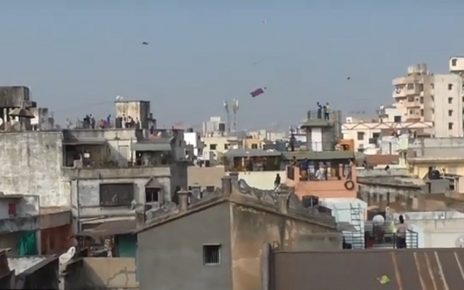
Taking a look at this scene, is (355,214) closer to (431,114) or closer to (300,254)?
(300,254)

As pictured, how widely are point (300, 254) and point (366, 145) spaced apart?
5750 centimetres

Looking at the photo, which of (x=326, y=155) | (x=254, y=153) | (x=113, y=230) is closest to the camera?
(x=113, y=230)

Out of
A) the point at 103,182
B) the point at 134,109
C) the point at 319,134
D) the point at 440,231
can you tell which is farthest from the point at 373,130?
the point at 440,231

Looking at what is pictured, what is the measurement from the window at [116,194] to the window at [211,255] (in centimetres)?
1702

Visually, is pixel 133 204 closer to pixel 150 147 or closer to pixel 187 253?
pixel 150 147

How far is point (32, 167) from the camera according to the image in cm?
4147

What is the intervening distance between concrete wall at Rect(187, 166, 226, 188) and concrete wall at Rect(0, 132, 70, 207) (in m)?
9.19

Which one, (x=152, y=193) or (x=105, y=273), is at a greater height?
(x=152, y=193)

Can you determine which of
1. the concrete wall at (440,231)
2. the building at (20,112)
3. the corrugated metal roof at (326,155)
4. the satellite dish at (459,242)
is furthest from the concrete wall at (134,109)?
the satellite dish at (459,242)

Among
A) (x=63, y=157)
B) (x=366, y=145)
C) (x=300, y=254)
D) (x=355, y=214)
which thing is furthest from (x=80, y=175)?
(x=366, y=145)

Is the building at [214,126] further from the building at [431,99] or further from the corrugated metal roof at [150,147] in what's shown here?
the corrugated metal roof at [150,147]

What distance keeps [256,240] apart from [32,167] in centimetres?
1964

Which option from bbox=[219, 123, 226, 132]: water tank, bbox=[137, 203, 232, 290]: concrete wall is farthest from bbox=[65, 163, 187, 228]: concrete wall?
bbox=[219, 123, 226, 132]: water tank

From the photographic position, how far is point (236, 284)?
24.3m
